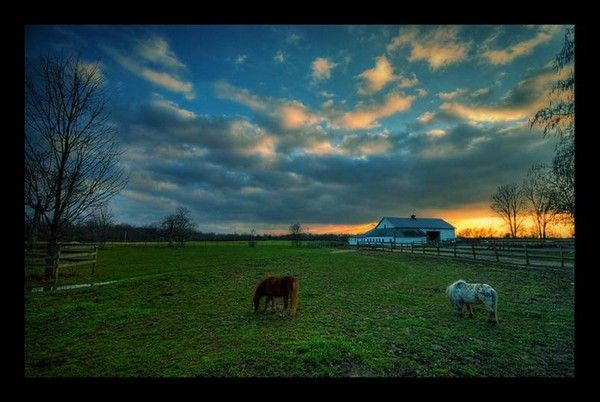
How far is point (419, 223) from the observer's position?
195 feet

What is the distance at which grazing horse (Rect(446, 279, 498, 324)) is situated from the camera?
264 inches

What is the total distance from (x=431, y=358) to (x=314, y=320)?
282 cm

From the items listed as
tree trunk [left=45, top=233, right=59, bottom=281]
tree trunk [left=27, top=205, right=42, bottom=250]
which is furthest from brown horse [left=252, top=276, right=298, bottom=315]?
tree trunk [left=27, top=205, right=42, bottom=250]

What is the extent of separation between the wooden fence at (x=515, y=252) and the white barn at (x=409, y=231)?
13.6 m

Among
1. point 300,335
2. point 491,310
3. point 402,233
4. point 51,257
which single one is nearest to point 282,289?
point 300,335

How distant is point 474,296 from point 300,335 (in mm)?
4272

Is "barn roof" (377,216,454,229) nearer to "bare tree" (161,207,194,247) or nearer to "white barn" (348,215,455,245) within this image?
"white barn" (348,215,455,245)

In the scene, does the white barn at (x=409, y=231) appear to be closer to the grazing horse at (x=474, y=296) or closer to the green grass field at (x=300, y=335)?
the green grass field at (x=300, y=335)

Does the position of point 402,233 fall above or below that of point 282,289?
below

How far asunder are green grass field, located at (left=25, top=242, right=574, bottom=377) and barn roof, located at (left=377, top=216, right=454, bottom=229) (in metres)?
48.2

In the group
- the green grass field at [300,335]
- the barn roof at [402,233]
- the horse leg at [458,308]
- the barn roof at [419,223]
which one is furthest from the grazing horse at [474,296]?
the barn roof at [419,223]

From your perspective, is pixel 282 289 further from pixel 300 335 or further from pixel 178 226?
pixel 178 226

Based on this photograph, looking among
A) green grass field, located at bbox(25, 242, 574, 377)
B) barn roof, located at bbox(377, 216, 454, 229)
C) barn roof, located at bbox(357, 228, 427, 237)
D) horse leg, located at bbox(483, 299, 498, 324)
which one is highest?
barn roof, located at bbox(377, 216, 454, 229)
